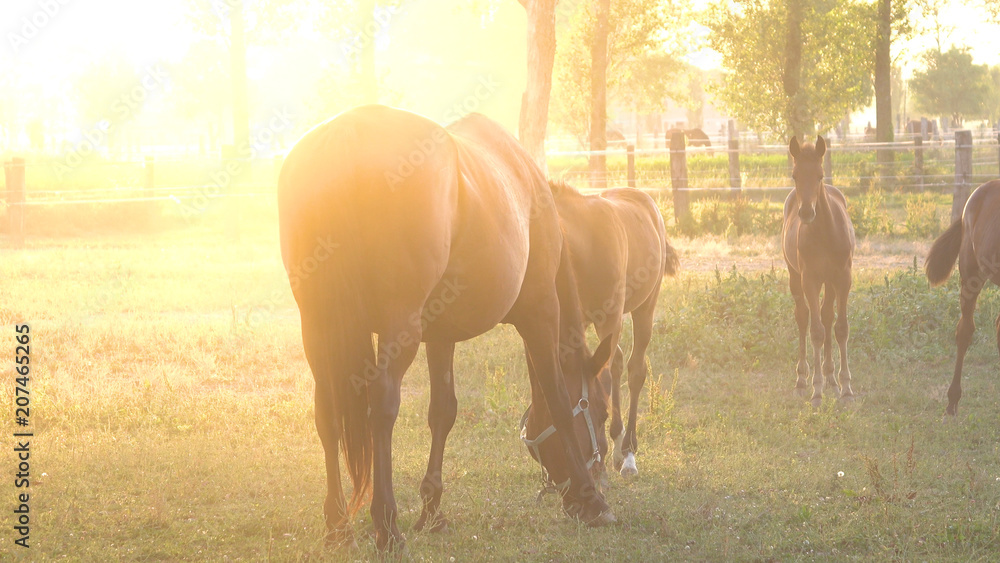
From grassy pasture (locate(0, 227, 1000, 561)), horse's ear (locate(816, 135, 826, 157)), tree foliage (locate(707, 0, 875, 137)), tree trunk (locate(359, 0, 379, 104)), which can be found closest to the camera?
grassy pasture (locate(0, 227, 1000, 561))

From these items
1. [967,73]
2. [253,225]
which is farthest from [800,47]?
[967,73]

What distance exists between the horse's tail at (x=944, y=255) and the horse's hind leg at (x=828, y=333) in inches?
34.8

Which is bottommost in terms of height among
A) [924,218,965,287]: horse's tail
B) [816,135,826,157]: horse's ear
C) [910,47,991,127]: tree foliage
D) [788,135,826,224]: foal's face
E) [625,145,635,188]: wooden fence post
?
[924,218,965,287]: horse's tail

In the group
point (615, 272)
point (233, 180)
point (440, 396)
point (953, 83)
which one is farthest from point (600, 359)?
point (953, 83)

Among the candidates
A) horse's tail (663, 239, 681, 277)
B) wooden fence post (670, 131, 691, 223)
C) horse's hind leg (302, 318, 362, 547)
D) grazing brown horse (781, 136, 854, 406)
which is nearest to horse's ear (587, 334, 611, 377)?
horse's hind leg (302, 318, 362, 547)

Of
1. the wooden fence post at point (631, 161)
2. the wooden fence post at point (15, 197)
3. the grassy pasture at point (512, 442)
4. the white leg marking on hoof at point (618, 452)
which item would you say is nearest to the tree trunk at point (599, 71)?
the wooden fence post at point (631, 161)

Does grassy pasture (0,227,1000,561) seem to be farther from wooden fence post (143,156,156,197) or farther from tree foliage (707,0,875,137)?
tree foliage (707,0,875,137)

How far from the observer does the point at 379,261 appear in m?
3.47

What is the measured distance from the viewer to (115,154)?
31078 millimetres

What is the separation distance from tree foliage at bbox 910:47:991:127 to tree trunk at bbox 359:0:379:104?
50009 mm

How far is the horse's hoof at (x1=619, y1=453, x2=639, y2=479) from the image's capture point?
5680mm

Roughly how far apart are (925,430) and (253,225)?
17.8 m

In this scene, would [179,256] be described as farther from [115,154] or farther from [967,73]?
[967,73]

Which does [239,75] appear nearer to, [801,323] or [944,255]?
[801,323]
